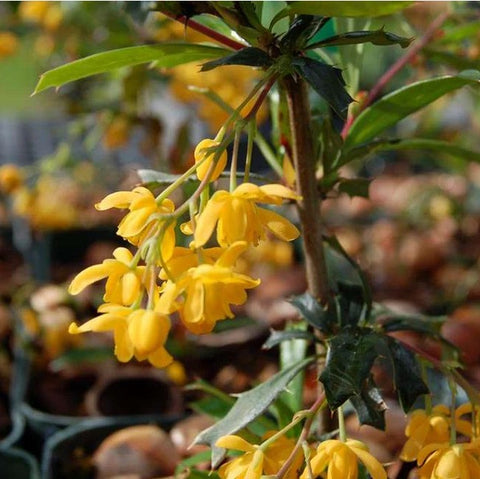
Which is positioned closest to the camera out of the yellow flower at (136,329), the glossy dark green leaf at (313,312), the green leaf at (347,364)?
the yellow flower at (136,329)

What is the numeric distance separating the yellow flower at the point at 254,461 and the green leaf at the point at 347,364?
0.05 meters

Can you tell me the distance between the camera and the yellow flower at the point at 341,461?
1.77 feet

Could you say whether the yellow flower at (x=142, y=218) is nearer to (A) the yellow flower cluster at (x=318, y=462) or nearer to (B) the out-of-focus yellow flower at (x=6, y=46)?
(A) the yellow flower cluster at (x=318, y=462)

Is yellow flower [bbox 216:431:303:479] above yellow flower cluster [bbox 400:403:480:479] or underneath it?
above

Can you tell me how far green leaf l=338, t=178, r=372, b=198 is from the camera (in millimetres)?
753

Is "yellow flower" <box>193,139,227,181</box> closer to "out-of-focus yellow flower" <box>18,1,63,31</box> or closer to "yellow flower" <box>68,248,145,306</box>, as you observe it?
"yellow flower" <box>68,248,145,306</box>

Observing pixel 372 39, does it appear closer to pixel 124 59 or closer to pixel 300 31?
pixel 300 31

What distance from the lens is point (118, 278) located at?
20.5 inches

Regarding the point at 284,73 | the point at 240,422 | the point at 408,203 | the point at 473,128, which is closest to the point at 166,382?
the point at 240,422

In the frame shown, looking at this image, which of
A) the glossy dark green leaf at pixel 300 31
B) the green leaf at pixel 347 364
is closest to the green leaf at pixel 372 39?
the glossy dark green leaf at pixel 300 31

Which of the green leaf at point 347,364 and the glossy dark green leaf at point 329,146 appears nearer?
the green leaf at point 347,364

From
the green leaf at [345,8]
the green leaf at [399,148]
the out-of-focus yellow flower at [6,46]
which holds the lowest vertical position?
the green leaf at [399,148]

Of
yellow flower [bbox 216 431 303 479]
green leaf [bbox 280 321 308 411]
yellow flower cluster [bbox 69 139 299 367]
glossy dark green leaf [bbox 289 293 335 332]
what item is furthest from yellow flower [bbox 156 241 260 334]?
green leaf [bbox 280 321 308 411]

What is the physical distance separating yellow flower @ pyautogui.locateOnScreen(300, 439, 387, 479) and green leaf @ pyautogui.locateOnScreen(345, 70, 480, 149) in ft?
0.97
